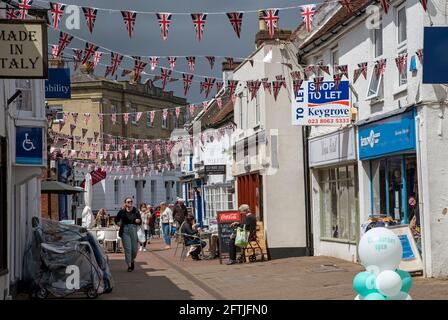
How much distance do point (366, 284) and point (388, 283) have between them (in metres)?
0.24

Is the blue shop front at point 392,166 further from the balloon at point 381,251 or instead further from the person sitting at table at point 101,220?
the person sitting at table at point 101,220

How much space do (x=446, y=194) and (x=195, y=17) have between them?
592 centimetres

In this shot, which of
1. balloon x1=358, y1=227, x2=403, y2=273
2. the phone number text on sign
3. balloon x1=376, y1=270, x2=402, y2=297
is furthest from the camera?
the phone number text on sign

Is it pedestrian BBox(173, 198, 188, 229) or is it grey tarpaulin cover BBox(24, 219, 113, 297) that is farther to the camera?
pedestrian BBox(173, 198, 188, 229)

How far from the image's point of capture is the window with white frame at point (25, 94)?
1492cm

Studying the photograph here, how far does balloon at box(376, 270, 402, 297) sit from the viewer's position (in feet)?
22.1

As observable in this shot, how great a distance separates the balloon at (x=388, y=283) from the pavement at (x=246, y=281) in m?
5.63

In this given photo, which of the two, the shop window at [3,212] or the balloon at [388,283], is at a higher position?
the shop window at [3,212]

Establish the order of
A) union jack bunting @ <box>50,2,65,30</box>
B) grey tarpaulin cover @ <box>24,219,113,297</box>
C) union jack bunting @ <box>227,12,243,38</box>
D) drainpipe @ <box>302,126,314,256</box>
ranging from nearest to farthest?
1. union jack bunting @ <box>50,2,65,30</box>
2. grey tarpaulin cover @ <box>24,219,113,297</box>
3. union jack bunting @ <box>227,12,243,38</box>
4. drainpipe @ <box>302,126,314,256</box>

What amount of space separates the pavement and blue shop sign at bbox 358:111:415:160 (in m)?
2.71

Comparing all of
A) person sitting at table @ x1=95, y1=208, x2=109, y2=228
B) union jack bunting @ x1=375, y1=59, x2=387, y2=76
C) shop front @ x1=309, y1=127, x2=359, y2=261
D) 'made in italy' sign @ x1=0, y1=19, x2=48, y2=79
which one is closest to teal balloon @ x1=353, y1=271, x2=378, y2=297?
'made in italy' sign @ x1=0, y1=19, x2=48, y2=79

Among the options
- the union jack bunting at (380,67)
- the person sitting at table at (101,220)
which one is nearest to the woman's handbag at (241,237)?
the union jack bunting at (380,67)

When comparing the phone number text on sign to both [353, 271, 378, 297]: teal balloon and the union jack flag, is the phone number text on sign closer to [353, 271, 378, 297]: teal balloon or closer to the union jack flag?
the union jack flag

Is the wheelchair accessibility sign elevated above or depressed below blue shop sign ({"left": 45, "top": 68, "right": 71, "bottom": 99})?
below
